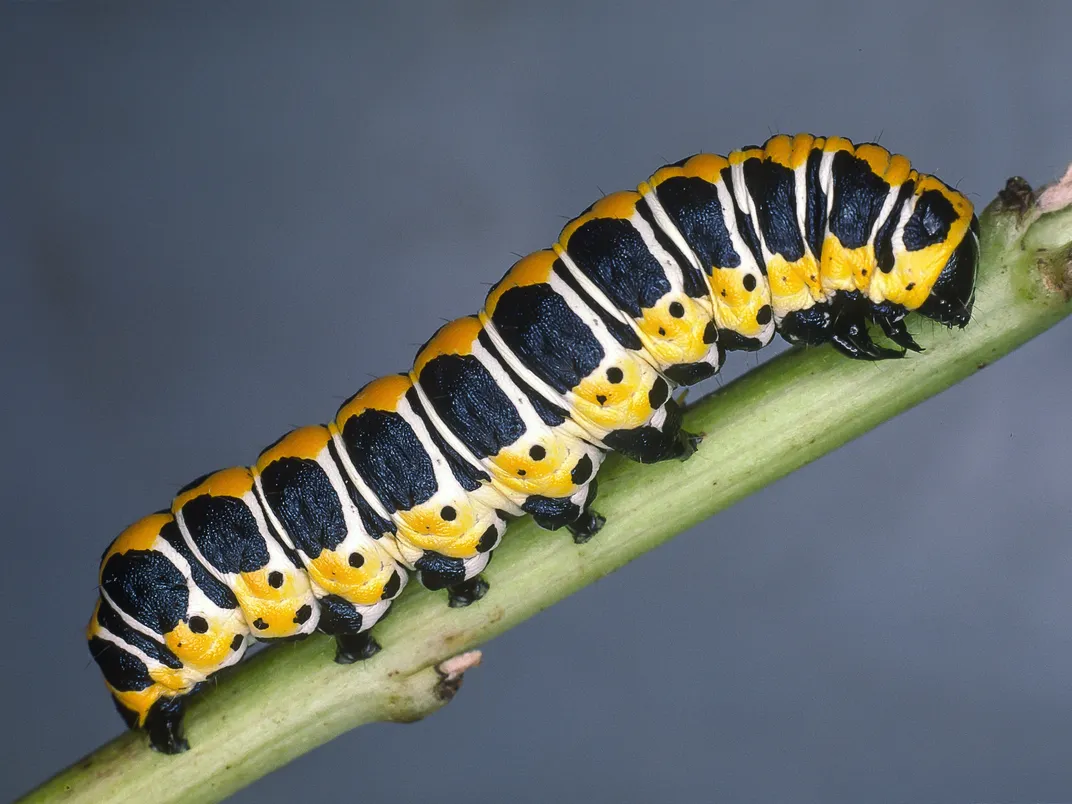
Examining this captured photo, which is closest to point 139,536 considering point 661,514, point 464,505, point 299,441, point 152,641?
Result: point 152,641

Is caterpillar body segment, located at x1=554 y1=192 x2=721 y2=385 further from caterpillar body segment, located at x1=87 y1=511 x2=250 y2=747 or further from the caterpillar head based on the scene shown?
caterpillar body segment, located at x1=87 y1=511 x2=250 y2=747

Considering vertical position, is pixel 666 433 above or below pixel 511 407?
below

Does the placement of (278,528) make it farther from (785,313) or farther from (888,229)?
(888,229)

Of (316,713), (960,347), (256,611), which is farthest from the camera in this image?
(256,611)

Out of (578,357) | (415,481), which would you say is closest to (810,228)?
(578,357)

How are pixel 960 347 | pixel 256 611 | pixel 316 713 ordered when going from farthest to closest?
pixel 256 611 < pixel 316 713 < pixel 960 347

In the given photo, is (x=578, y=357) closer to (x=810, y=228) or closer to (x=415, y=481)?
(x=415, y=481)

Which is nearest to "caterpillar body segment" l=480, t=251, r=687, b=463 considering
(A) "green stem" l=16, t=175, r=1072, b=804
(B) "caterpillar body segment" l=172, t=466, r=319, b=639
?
(A) "green stem" l=16, t=175, r=1072, b=804

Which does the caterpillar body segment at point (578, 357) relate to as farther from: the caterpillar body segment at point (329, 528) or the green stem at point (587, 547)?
the caterpillar body segment at point (329, 528)

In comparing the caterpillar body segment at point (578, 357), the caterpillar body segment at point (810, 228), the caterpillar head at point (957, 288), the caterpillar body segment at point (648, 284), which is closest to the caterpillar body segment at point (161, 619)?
the caterpillar body segment at point (578, 357)
